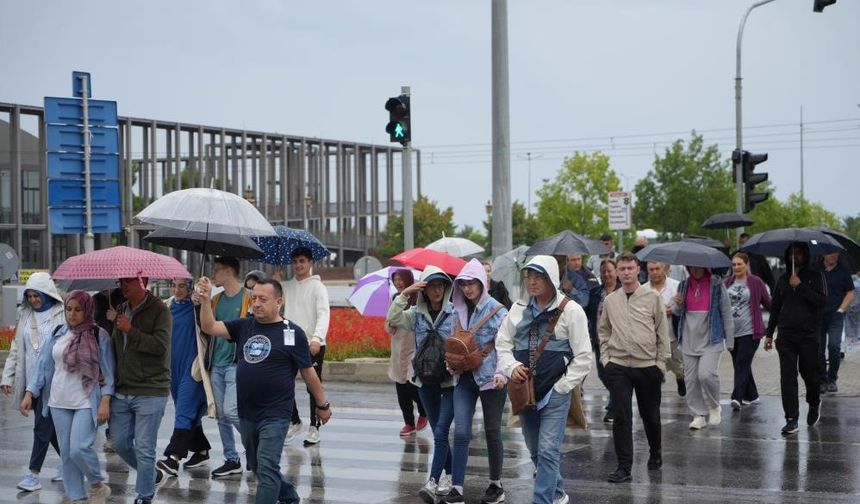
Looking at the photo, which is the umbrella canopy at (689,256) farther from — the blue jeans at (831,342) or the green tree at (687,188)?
the green tree at (687,188)

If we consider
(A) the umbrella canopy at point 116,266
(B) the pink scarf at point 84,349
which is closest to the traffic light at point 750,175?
(A) the umbrella canopy at point 116,266

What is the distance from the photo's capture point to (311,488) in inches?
405

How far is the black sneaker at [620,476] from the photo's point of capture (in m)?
10.2

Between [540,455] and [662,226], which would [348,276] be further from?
[540,455]

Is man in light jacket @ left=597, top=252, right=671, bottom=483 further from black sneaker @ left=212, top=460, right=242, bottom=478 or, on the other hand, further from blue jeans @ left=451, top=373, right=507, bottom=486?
black sneaker @ left=212, top=460, right=242, bottom=478

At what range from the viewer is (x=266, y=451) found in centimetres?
802

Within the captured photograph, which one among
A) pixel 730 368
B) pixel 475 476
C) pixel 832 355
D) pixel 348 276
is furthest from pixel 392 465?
pixel 348 276

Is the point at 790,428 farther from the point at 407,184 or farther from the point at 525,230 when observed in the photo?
the point at 525,230

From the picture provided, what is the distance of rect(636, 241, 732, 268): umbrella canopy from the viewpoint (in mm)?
12531

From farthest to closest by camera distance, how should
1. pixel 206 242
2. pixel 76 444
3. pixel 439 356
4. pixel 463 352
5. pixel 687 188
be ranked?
1. pixel 687 188
2. pixel 206 242
3. pixel 439 356
4. pixel 463 352
5. pixel 76 444

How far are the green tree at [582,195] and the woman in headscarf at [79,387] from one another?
57.5 metres

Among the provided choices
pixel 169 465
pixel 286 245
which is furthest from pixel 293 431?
pixel 169 465

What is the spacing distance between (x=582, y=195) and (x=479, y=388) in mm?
58850

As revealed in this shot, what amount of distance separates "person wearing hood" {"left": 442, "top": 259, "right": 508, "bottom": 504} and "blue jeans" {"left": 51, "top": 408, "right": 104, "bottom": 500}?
255 cm
